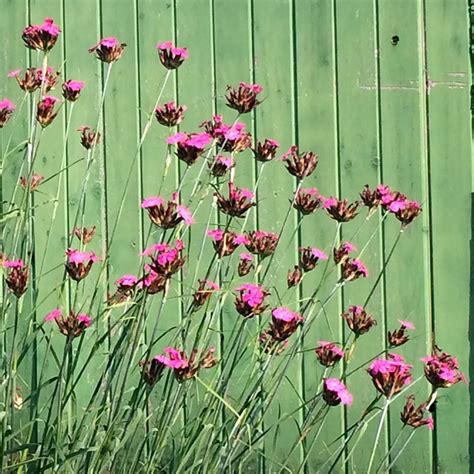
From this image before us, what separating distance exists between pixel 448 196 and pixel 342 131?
373 millimetres

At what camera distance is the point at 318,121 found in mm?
3373

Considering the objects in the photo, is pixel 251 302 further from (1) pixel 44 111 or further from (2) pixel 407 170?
(2) pixel 407 170

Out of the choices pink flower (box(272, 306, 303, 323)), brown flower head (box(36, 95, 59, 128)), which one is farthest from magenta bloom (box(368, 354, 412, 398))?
brown flower head (box(36, 95, 59, 128))

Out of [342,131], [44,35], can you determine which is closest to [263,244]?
[44,35]

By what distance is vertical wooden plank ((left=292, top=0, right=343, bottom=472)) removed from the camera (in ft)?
11.0

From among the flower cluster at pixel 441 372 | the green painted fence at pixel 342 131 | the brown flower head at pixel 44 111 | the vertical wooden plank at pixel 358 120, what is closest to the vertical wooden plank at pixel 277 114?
the green painted fence at pixel 342 131

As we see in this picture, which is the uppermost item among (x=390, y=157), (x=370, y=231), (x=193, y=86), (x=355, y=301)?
(x=193, y=86)

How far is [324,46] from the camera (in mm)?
3373

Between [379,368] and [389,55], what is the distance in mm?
1565

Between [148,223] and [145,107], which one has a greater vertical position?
[145,107]

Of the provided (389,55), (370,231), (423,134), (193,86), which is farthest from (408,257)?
(193,86)

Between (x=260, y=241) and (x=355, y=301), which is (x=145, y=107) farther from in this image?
(x=260, y=241)

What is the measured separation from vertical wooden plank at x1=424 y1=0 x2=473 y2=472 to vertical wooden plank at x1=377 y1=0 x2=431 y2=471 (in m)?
0.03

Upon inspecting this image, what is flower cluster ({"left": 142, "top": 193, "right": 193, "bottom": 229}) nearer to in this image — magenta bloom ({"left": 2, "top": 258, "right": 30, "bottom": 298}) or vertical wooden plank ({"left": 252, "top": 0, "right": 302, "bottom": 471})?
magenta bloom ({"left": 2, "top": 258, "right": 30, "bottom": 298})
